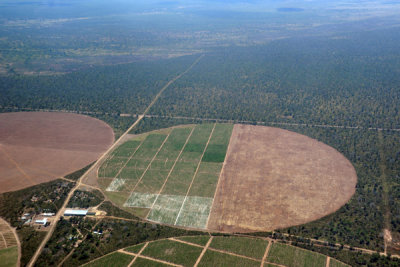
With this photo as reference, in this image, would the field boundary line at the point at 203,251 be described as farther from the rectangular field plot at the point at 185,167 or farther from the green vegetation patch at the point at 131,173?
the green vegetation patch at the point at 131,173

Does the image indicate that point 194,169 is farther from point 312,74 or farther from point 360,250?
point 312,74

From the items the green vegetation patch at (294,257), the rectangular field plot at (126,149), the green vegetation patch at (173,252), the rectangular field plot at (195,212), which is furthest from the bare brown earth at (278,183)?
the rectangular field plot at (126,149)

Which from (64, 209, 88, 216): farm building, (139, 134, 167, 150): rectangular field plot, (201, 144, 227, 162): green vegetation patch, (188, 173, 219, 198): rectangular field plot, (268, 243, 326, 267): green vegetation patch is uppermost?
(139, 134, 167, 150): rectangular field plot

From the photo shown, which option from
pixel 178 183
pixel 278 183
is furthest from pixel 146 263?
pixel 278 183

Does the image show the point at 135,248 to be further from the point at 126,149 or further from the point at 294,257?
the point at 126,149

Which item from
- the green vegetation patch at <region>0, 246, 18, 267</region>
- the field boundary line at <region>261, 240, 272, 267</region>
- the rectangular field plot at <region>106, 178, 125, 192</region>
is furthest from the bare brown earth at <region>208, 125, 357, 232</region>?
the green vegetation patch at <region>0, 246, 18, 267</region>

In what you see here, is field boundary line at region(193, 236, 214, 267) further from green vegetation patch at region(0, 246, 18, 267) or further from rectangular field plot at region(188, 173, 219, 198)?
green vegetation patch at region(0, 246, 18, 267)

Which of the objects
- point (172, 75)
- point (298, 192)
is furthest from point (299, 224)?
point (172, 75)
